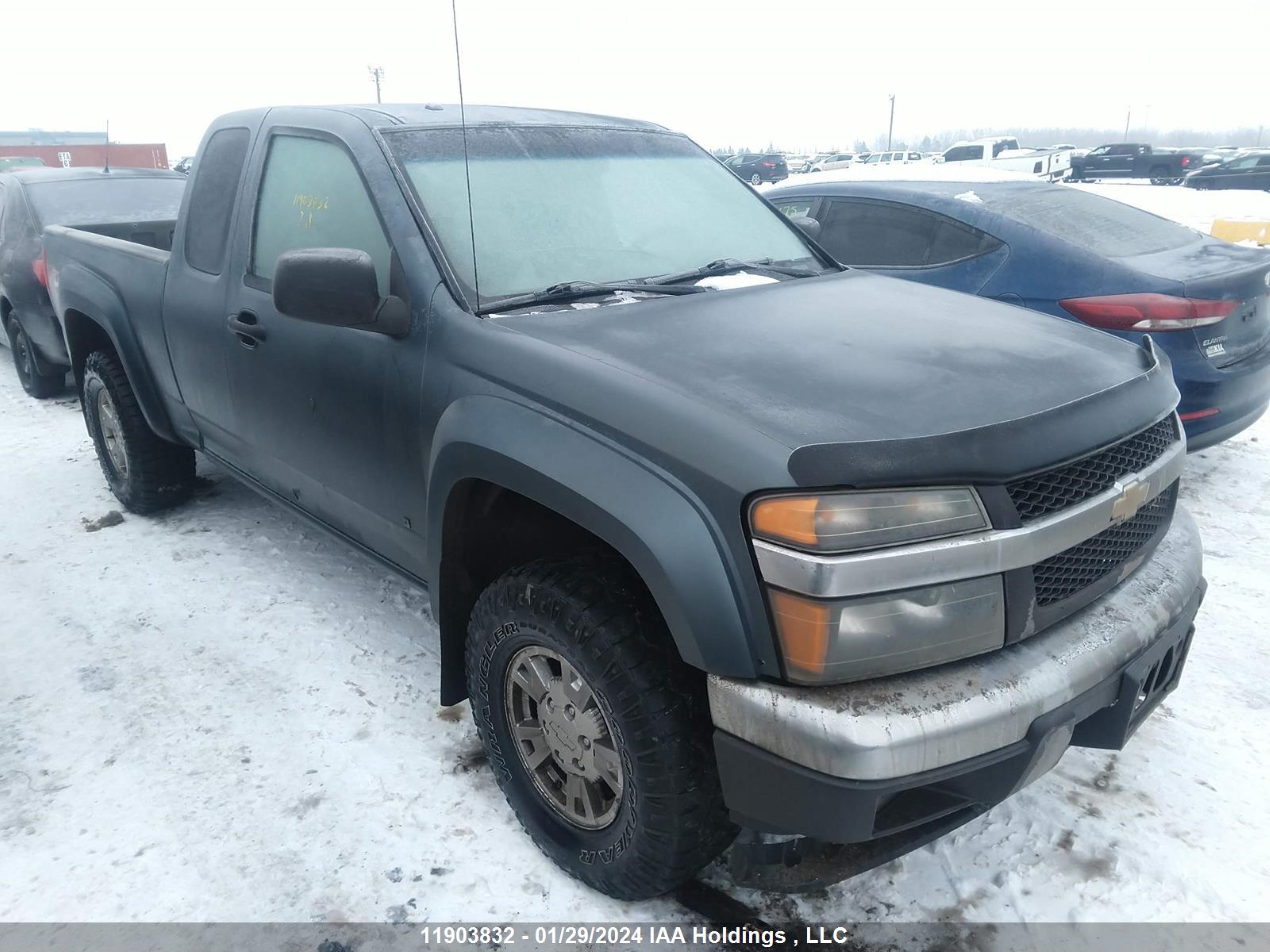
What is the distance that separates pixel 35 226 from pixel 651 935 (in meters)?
6.90

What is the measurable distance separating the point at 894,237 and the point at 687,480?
3.70 meters

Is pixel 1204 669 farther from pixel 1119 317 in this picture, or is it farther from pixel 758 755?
pixel 758 755

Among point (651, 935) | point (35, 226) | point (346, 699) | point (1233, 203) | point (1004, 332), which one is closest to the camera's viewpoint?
point (651, 935)

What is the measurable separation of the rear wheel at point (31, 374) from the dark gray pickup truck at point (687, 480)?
4.57m

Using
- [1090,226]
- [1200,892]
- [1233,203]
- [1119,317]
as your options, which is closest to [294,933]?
[1200,892]

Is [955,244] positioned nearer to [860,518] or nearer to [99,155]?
[860,518]

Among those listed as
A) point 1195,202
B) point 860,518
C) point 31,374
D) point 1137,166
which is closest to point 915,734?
point 860,518

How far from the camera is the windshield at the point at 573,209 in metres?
2.54

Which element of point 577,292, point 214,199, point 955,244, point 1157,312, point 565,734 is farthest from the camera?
point 955,244

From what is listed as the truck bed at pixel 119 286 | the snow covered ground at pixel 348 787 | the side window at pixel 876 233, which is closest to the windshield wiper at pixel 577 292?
the snow covered ground at pixel 348 787

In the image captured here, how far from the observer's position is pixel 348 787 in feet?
8.60

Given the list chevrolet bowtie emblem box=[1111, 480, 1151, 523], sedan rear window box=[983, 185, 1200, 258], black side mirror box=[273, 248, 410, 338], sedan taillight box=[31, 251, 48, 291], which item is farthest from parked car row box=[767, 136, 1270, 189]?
black side mirror box=[273, 248, 410, 338]

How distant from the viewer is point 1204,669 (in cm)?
314

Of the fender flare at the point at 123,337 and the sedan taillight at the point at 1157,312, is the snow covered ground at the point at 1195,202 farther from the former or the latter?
the fender flare at the point at 123,337
